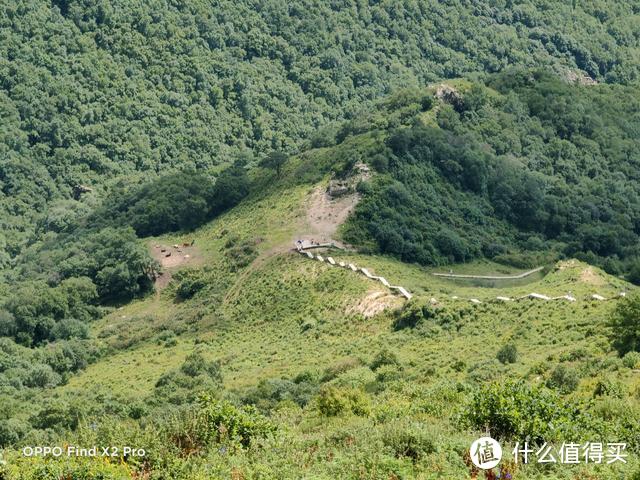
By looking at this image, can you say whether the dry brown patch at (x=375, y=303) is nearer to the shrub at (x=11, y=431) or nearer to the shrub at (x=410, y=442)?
the shrub at (x=11, y=431)

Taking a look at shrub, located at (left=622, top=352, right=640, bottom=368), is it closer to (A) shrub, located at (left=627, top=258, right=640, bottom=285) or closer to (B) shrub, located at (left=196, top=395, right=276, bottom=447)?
(B) shrub, located at (left=196, top=395, right=276, bottom=447)

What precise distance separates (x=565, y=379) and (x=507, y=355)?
12.1m

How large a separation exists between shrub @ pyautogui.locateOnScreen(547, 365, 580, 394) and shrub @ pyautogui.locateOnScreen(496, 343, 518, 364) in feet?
32.3

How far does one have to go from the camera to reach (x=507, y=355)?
203 ft

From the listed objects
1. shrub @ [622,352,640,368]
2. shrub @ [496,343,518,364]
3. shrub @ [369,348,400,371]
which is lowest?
shrub @ [369,348,400,371]

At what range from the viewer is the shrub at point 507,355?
61.6 meters

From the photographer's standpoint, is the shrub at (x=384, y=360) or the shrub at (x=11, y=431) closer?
the shrub at (x=11, y=431)

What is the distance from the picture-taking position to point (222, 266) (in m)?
112

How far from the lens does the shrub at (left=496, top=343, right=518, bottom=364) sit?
2426 inches

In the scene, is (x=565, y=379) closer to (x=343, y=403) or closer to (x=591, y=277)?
(x=343, y=403)

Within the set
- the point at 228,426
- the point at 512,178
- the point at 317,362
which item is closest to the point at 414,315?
the point at 317,362

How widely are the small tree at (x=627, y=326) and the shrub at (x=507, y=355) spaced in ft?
18.0

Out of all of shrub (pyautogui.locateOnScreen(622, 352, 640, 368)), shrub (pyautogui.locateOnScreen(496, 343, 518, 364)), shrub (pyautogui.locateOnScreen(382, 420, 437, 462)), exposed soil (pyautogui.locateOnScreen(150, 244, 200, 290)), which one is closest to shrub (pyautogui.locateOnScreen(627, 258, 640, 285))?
exposed soil (pyautogui.locateOnScreen(150, 244, 200, 290))

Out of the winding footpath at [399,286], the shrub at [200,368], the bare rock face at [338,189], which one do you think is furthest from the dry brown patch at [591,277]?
the bare rock face at [338,189]
